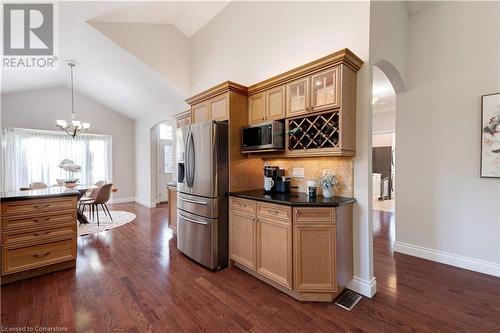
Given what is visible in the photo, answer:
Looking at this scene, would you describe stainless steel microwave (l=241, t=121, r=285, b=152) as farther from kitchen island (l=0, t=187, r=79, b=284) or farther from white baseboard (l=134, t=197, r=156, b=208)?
white baseboard (l=134, t=197, r=156, b=208)

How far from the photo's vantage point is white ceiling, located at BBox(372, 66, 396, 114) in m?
3.75

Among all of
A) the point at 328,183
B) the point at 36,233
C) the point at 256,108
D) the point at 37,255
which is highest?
the point at 256,108

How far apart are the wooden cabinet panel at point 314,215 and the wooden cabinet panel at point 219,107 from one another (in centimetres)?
154

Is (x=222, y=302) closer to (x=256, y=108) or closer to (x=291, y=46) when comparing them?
(x=256, y=108)

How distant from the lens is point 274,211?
7.57 ft

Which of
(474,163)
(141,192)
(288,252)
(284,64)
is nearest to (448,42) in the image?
(474,163)

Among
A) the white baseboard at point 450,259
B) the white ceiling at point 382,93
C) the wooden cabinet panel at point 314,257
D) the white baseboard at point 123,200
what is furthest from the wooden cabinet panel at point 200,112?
the white baseboard at point 123,200

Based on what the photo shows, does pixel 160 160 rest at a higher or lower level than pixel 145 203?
higher

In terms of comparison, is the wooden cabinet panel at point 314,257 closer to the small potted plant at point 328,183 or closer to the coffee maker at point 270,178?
the small potted plant at point 328,183

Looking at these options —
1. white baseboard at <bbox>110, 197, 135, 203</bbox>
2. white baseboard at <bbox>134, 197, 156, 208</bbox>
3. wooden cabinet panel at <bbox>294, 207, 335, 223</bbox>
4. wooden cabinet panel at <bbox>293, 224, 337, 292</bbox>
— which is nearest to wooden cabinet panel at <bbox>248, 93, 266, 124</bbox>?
wooden cabinet panel at <bbox>294, 207, 335, 223</bbox>

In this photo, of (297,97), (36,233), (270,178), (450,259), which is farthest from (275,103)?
(36,233)

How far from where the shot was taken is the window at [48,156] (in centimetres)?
563

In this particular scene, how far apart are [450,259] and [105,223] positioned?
6197mm

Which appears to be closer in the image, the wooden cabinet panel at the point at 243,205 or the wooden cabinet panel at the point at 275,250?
the wooden cabinet panel at the point at 275,250
